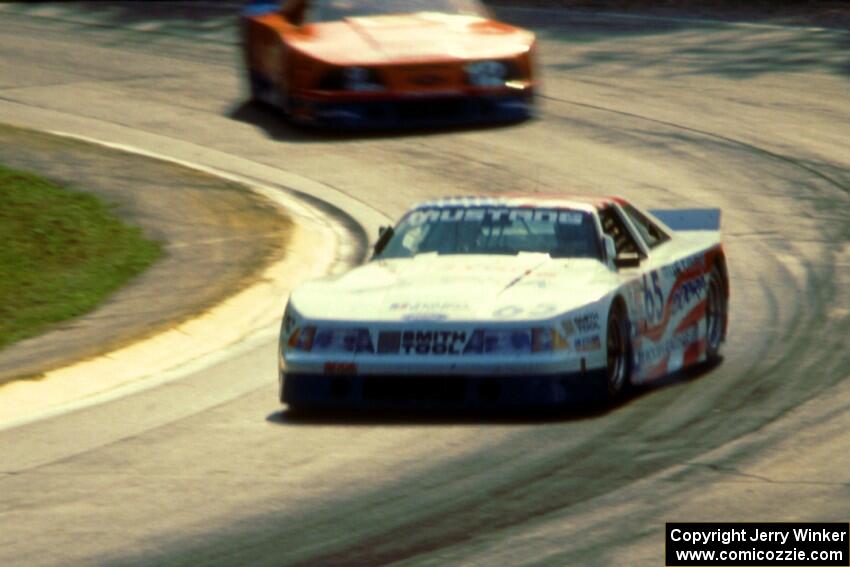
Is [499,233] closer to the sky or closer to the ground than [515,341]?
closer to the sky

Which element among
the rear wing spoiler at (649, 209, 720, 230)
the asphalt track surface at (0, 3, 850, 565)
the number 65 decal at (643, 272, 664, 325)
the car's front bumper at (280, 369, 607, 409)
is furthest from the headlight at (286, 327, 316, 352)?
the rear wing spoiler at (649, 209, 720, 230)

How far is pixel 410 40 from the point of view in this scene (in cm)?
2033

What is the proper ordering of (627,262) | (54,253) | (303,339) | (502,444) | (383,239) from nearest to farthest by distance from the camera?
1. (502,444)
2. (303,339)
3. (627,262)
4. (383,239)
5. (54,253)

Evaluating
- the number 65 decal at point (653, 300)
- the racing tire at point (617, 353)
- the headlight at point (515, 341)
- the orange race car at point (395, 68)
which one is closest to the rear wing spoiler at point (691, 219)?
the number 65 decal at point (653, 300)

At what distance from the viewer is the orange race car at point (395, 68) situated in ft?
64.8

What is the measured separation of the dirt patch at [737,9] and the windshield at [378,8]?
7.77 meters

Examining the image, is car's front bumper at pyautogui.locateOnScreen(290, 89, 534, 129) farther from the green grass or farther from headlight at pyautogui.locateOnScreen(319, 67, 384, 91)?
the green grass

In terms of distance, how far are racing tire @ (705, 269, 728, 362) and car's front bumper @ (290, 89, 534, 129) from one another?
8.04 metres

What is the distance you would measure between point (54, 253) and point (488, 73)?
21.0 feet

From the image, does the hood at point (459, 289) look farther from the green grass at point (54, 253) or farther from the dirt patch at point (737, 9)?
the dirt patch at point (737, 9)

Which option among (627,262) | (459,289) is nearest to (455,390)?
(459,289)

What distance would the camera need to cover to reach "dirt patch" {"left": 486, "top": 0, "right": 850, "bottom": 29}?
28094 mm

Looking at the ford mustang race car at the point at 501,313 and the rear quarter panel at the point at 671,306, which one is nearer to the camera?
the ford mustang race car at the point at 501,313

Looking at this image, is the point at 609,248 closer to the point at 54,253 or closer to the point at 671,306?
the point at 671,306
